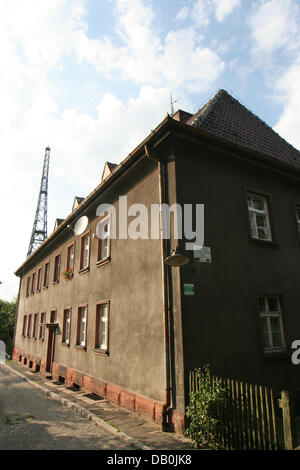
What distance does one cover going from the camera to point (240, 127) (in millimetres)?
10953

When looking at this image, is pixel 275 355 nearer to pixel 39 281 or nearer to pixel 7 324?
pixel 39 281

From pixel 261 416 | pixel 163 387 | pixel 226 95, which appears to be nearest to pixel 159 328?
pixel 163 387

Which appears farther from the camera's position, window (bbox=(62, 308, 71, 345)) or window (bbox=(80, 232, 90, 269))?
window (bbox=(62, 308, 71, 345))

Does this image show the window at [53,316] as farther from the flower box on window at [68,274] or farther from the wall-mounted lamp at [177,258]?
the wall-mounted lamp at [177,258]

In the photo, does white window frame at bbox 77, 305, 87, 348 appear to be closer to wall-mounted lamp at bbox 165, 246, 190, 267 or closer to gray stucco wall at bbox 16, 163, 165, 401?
gray stucco wall at bbox 16, 163, 165, 401

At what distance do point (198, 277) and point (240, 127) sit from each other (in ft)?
21.0

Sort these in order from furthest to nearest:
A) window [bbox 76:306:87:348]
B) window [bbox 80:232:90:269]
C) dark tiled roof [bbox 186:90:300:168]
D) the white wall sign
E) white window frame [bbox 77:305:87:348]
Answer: window [bbox 80:232:90:269], window [bbox 76:306:87:348], white window frame [bbox 77:305:87:348], dark tiled roof [bbox 186:90:300:168], the white wall sign

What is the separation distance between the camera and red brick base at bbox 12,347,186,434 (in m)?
6.25

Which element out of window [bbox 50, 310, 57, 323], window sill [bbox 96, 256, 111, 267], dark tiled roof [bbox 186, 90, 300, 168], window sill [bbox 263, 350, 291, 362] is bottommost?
window sill [bbox 263, 350, 291, 362]

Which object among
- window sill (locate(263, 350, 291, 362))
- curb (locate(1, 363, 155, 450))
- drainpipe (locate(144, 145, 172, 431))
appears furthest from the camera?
window sill (locate(263, 350, 291, 362))

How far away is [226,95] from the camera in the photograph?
41.5 feet

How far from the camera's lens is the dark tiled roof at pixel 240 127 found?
9891 mm

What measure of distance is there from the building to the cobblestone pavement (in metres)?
1.21

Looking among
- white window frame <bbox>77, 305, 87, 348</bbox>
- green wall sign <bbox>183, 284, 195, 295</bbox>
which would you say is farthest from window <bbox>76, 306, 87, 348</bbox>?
green wall sign <bbox>183, 284, 195, 295</bbox>
